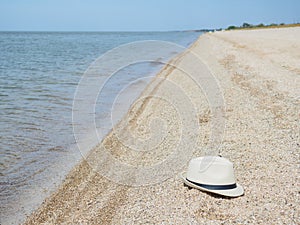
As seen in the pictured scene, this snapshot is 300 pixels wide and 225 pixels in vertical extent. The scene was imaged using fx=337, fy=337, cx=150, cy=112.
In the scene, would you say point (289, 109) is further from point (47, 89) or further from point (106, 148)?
point (47, 89)

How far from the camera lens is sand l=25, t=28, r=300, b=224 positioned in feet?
A: 12.9

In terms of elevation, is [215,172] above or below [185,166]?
above

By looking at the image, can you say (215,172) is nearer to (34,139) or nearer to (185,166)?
(185,166)

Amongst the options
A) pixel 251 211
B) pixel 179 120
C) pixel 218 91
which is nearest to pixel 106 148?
pixel 179 120

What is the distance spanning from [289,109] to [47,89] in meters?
8.44

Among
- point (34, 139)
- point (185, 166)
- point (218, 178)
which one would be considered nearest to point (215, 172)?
point (218, 178)

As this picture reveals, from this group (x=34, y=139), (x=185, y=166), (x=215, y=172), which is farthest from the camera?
(x=34, y=139)

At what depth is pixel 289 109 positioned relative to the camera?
8164 mm

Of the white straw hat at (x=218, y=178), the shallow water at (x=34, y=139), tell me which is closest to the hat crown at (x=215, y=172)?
the white straw hat at (x=218, y=178)

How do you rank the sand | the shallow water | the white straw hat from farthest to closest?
the shallow water → the white straw hat → the sand

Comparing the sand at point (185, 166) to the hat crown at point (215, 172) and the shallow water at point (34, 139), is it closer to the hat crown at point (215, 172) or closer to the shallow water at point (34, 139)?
the hat crown at point (215, 172)

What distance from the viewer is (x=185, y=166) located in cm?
534

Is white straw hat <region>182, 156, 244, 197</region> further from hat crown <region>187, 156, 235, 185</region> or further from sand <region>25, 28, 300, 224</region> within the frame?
sand <region>25, 28, 300, 224</region>

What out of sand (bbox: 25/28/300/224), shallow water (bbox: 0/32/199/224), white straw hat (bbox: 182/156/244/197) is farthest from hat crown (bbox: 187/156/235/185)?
shallow water (bbox: 0/32/199/224)
